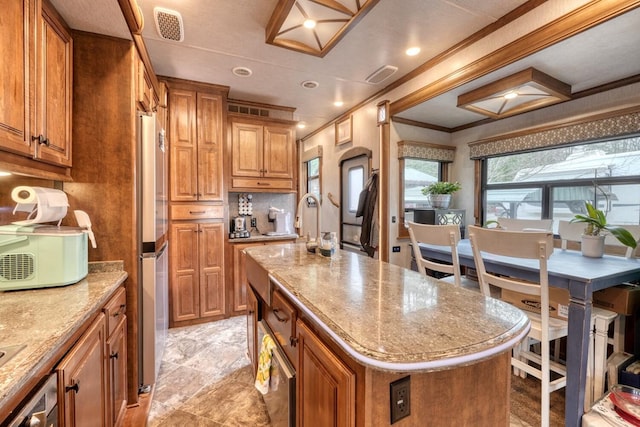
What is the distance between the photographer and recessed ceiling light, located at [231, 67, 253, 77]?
2.82 metres

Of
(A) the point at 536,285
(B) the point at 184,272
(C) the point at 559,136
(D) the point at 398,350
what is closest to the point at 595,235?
(A) the point at 536,285

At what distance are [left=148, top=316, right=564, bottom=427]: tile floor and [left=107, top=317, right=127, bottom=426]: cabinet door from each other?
0.23m

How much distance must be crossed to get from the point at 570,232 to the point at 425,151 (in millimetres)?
1739

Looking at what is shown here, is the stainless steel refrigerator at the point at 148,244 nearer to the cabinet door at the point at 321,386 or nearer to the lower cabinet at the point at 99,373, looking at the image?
the lower cabinet at the point at 99,373

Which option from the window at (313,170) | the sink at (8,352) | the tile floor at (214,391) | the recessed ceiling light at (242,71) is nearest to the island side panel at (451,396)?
the sink at (8,352)

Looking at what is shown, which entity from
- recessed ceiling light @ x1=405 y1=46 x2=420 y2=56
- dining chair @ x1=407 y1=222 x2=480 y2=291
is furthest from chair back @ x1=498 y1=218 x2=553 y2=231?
recessed ceiling light @ x1=405 y1=46 x2=420 y2=56

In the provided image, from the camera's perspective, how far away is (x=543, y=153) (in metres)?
3.22

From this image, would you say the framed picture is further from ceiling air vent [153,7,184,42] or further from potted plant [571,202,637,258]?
potted plant [571,202,637,258]

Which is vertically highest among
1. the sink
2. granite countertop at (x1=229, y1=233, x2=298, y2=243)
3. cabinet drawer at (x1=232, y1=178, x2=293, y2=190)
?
cabinet drawer at (x1=232, y1=178, x2=293, y2=190)

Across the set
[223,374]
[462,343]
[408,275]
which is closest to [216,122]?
[223,374]

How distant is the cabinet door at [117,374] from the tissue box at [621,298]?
295 cm

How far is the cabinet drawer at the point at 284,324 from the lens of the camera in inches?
45.2

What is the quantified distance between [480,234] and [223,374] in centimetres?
214

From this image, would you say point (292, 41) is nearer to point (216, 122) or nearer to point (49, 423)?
point (216, 122)
